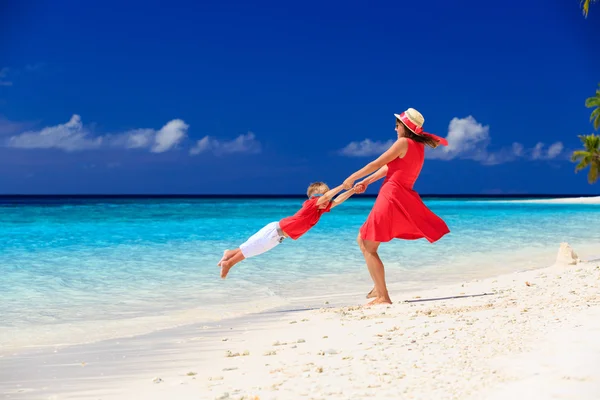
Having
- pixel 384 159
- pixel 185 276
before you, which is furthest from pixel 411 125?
pixel 185 276

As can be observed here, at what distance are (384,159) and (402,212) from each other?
473mm

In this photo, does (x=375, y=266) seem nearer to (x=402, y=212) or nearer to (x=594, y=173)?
(x=402, y=212)

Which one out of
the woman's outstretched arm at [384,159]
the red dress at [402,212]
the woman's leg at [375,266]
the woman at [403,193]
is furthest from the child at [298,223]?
the woman's leg at [375,266]

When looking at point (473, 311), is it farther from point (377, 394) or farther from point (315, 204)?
point (377, 394)

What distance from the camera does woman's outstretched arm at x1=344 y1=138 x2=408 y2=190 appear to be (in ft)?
16.5

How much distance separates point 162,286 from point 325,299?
7.03 feet

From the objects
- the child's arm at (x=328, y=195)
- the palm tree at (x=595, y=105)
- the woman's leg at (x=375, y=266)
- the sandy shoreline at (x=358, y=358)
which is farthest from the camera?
Result: the palm tree at (x=595, y=105)

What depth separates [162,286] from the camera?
737 centimetres

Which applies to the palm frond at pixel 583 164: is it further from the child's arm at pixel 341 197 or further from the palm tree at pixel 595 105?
the child's arm at pixel 341 197

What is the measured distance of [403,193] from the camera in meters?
5.11

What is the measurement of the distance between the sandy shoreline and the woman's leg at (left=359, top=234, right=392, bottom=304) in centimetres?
28

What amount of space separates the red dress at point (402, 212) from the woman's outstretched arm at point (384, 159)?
61mm

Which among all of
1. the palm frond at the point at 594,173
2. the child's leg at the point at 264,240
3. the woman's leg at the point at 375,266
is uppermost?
the palm frond at the point at 594,173

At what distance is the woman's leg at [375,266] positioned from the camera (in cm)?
524
